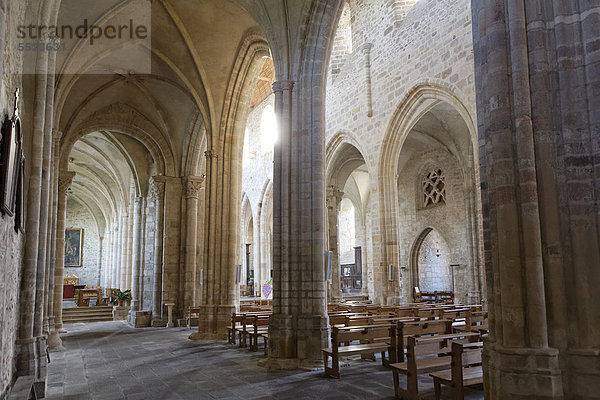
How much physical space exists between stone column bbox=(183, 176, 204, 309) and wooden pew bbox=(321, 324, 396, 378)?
10180mm

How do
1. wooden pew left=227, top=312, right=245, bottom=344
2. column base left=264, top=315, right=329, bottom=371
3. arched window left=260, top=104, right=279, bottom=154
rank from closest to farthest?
column base left=264, top=315, right=329, bottom=371 → wooden pew left=227, top=312, right=245, bottom=344 → arched window left=260, top=104, right=279, bottom=154

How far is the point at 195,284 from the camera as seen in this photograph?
17.1m

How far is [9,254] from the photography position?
523cm

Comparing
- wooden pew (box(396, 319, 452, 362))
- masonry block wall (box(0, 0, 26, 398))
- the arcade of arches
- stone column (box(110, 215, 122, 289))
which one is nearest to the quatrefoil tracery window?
the arcade of arches

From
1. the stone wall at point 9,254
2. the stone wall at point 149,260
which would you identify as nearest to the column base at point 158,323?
the stone wall at point 149,260

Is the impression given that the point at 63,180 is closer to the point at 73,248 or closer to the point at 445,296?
the point at 445,296

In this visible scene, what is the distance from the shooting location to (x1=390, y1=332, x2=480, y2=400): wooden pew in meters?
5.43

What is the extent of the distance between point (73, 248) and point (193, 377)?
2972 cm

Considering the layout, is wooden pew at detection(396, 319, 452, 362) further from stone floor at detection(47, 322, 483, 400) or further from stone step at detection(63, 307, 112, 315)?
stone step at detection(63, 307, 112, 315)

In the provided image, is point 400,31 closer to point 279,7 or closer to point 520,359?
point 279,7

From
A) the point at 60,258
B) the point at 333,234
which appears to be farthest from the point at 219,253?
the point at 333,234

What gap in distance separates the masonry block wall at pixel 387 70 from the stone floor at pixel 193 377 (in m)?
8.14

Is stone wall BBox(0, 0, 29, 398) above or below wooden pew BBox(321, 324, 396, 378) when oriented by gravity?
above

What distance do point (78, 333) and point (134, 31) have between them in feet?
30.3
